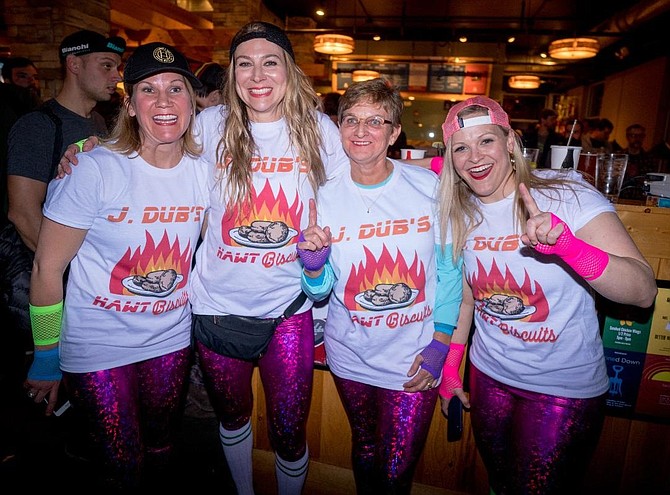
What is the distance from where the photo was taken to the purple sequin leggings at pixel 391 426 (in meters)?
1.84

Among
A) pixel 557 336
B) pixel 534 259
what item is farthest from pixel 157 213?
pixel 557 336

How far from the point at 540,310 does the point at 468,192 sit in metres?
0.54

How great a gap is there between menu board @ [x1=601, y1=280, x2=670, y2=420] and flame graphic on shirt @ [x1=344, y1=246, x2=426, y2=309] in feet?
3.43

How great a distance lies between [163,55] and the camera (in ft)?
5.89

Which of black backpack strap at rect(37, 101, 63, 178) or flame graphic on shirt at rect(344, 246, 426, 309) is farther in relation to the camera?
black backpack strap at rect(37, 101, 63, 178)

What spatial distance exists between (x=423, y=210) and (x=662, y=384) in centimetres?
146

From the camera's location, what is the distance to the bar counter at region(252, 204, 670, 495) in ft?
6.65

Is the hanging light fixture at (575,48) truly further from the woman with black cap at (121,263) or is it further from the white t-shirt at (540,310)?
the woman with black cap at (121,263)

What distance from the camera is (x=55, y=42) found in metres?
4.80

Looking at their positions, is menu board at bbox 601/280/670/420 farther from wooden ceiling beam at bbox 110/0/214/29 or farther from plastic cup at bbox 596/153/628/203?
wooden ceiling beam at bbox 110/0/214/29

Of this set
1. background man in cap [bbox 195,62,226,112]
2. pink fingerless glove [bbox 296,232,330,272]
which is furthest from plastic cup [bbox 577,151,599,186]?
background man in cap [bbox 195,62,226,112]

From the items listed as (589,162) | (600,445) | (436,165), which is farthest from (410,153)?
(600,445)

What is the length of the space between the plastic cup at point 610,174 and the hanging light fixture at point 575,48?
6.80 metres

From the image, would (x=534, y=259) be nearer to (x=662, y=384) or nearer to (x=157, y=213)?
(x=662, y=384)
